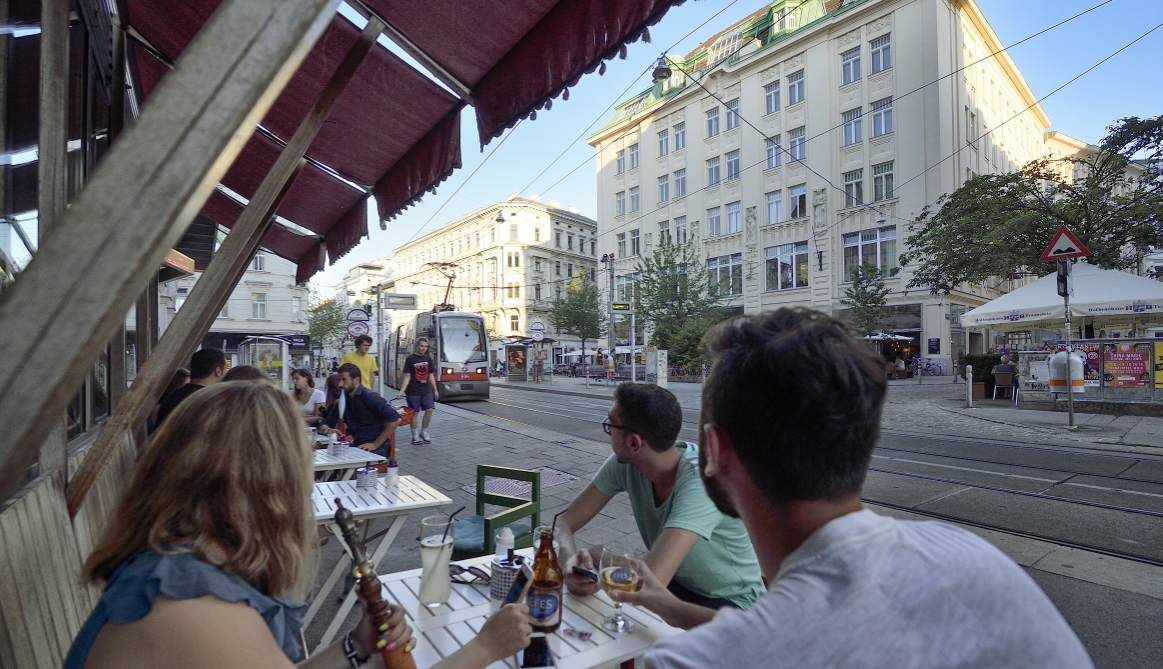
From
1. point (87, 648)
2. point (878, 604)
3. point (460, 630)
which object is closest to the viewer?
point (878, 604)

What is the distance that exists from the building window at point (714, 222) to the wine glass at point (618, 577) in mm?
33762

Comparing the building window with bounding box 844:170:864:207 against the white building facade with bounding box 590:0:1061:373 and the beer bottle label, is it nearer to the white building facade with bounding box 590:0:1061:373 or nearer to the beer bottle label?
the white building facade with bounding box 590:0:1061:373

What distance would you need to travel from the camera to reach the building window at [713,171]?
3409 centimetres

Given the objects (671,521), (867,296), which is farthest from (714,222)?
(671,521)

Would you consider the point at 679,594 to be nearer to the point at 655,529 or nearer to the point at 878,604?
the point at 655,529

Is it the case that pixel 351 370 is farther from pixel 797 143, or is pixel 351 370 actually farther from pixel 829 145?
pixel 797 143

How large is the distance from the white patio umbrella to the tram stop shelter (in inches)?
506

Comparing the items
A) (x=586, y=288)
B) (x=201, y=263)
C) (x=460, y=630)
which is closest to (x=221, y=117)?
(x=460, y=630)

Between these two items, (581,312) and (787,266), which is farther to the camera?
(581,312)

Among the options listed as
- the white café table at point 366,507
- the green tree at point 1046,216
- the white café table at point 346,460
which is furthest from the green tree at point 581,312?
the white café table at point 366,507

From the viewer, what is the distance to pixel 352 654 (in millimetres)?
1600

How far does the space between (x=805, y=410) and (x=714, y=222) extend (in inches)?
1375

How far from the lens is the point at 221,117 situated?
59cm

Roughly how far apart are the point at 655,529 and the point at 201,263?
8944 millimetres
